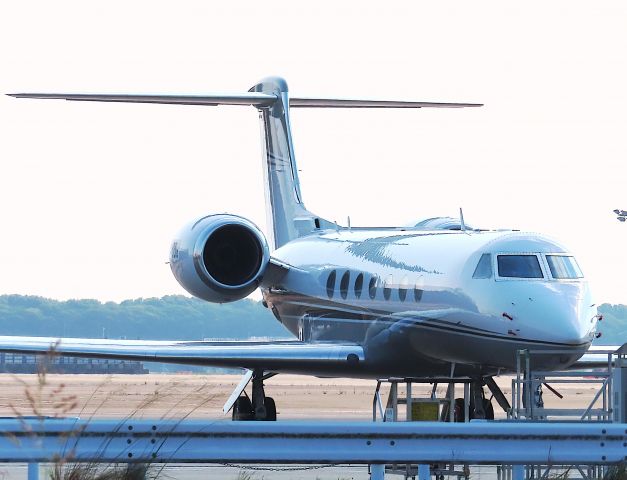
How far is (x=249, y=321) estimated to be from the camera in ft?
415

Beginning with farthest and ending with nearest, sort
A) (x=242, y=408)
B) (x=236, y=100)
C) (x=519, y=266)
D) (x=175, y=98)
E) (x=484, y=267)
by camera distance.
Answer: (x=236, y=100) → (x=175, y=98) → (x=242, y=408) → (x=484, y=267) → (x=519, y=266)

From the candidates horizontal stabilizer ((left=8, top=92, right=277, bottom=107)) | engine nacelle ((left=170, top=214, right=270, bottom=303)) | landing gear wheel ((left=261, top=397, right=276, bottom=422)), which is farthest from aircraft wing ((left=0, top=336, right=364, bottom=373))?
horizontal stabilizer ((left=8, top=92, right=277, bottom=107))

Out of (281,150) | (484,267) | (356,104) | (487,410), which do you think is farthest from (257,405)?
(356,104)

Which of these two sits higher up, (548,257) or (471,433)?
(548,257)

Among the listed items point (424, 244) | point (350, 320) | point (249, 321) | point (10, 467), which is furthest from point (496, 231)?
point (249, 321)

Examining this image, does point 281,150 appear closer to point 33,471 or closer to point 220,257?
point 220,257

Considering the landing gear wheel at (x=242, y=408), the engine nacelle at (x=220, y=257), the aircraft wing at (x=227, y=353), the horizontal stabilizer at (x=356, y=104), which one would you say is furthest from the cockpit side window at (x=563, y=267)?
the horizontal stabilizer at (x=356, y=104)

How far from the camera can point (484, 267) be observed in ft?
57.4

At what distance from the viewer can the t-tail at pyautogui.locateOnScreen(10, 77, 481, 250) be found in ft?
86.2

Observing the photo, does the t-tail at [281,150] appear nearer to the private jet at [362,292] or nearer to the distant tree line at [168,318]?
the private jet at [362,292]

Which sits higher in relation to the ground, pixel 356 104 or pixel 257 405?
pixel 356 104

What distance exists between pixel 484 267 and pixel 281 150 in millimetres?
10245

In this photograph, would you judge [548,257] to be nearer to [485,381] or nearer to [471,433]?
[485,381]

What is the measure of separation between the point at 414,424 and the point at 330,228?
16.5 meters
